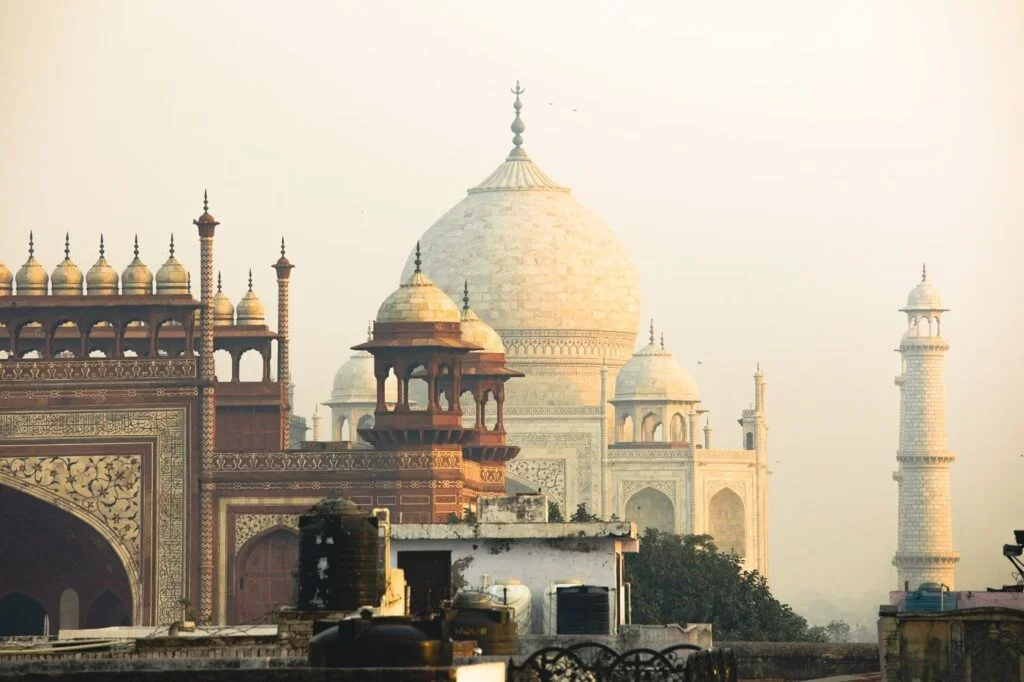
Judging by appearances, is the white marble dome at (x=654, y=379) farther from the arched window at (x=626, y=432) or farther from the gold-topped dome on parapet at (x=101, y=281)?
the gold-topped dome on parapet at (x=101, y=281)

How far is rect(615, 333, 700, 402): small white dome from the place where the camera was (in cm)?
6262

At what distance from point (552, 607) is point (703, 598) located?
15448mm

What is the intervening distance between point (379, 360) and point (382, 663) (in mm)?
26489

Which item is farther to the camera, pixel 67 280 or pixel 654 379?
pixel 654 379

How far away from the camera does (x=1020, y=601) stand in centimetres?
2558

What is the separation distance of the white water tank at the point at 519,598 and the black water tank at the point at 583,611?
1.20 feet

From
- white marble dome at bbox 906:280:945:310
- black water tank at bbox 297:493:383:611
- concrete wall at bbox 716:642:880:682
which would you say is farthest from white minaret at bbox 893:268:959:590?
black water tank at bbox 297:493:383:611

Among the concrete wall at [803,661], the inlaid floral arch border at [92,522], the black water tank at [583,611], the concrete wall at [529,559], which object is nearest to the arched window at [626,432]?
the inlaid floral arch border at [92,522]

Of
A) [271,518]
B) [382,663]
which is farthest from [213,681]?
[271,518]

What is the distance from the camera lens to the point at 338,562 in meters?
21.2

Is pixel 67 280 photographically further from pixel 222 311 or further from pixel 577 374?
pixel 577 374

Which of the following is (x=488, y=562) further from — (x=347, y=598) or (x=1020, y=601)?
(x=347, y=598)

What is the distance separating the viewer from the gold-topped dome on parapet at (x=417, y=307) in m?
42.3

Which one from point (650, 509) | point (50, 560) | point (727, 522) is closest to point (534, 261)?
point (650, 509)
